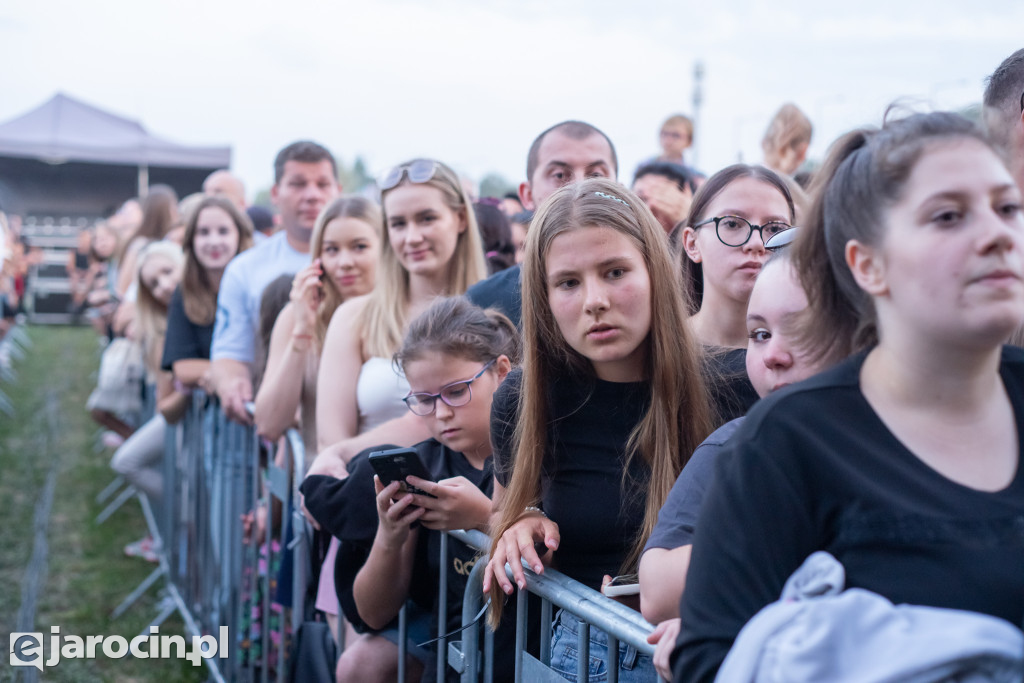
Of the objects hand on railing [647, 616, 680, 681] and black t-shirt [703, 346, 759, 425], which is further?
black t-shirt [703, 346, 759, 425]

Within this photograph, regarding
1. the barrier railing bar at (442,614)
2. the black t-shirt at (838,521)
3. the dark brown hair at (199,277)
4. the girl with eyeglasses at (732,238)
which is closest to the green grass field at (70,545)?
the dark brown hair at (199,277)

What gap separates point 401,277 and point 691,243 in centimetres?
134

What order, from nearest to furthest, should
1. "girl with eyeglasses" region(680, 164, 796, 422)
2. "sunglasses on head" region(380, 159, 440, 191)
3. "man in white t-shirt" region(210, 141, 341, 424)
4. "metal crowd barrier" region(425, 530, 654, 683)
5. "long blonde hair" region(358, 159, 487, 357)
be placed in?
"metal crowd barrier" region(425, 530, 654, 683), "girl with eyeglasses" region(680, 164, 796, 422), "long blonde hair" region(358, 159, 487, 357), "sunglasses on head" region(380, 159, 440, 191), "man in white t-shirt" region(210, 141, 341, 424)

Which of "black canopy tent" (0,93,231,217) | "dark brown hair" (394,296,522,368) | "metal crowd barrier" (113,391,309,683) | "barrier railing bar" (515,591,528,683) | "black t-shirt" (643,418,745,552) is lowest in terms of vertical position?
"metal crowd barrier" (113,391,309,683)

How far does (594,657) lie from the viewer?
6.70 ft

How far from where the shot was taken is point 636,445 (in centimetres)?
213

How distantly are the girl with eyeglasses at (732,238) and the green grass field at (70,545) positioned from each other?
3.38 meters

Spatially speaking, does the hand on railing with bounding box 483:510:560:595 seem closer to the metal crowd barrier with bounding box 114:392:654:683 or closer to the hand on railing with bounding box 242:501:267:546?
the metal crowd barrier with bounding box 114:392:654:683

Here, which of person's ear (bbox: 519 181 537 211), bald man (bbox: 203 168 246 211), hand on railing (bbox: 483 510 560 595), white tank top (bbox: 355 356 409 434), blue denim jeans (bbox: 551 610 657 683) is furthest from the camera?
bald man (bbox: 203 168 246 211)

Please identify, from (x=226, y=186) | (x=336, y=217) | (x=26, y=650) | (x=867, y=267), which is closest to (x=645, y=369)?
(x=867, y=267)

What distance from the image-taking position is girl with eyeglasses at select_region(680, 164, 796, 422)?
2.65 meters

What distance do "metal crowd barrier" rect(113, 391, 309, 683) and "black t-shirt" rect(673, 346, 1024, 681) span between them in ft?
7.71

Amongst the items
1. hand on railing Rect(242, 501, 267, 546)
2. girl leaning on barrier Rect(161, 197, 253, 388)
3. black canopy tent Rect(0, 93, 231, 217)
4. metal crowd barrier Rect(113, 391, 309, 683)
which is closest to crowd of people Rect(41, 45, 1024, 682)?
metal crowd barrier Rect(113, 391, 309, 683)

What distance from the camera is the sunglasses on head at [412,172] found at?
3.85 metres
